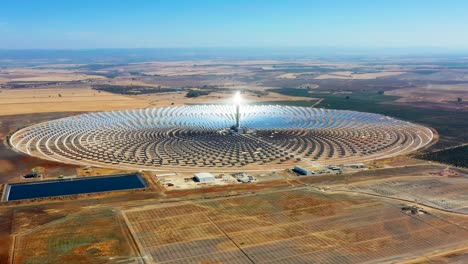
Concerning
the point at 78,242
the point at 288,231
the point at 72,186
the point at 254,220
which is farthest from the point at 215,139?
the point at 78,242

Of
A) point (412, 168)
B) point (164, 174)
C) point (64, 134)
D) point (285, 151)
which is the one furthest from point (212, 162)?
point (64, 134)

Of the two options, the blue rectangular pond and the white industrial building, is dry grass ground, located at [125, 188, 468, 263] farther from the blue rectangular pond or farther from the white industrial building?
the blue rectangular pond

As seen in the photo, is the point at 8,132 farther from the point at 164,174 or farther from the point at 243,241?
the point at 243,241

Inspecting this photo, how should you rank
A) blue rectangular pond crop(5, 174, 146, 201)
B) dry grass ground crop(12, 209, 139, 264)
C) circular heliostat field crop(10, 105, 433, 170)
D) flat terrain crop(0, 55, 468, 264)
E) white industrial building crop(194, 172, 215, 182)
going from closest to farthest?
dry grass ground crop(12, 209, 139, 264) → flat terrain crop(0, 55, 468, 264) → blue rectangular pond crop(5, 174, 146, 201) → white industrial building crop(194, 172, 215, 182) → circular heliostat field crop(10, 105, 433, 170)

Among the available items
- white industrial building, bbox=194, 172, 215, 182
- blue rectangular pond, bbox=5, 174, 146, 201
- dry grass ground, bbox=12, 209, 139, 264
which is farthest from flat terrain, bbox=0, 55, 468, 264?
blue rectangular pond, bbox=5, 174, 146, 201

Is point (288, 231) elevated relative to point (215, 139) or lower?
lower

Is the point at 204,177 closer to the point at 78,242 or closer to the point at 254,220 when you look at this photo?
the point at 254,220

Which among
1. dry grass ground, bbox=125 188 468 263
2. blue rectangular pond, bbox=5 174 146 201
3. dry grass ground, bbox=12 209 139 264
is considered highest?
dry grass ground, bbox=12 209 139 264
